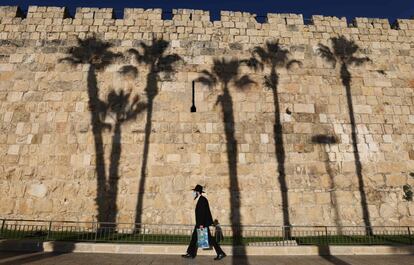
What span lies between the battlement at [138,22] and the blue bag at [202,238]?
9.22 m

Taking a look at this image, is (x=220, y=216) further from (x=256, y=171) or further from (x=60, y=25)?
Answer: (x=60, y=25)

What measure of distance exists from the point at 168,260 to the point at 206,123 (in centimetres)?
613

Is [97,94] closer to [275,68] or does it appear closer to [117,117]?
[117,117]

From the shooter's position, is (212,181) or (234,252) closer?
(234,252)

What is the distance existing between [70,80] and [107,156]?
146 inches

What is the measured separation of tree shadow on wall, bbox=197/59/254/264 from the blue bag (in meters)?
3.98

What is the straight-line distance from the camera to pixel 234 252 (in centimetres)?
820

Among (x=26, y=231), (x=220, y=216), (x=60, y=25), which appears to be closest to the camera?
(x=26, y=231)

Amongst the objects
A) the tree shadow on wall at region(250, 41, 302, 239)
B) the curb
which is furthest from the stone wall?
the curb

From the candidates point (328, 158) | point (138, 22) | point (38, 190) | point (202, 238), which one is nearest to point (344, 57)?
point (328, 158)

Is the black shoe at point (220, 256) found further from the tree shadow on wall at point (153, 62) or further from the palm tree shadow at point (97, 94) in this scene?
the tree shadow on wall at point (153, 62)

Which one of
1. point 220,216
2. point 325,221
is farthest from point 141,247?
point 325,221

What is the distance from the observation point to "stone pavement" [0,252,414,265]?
22.7ft

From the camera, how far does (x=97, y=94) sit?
12.6 meters
